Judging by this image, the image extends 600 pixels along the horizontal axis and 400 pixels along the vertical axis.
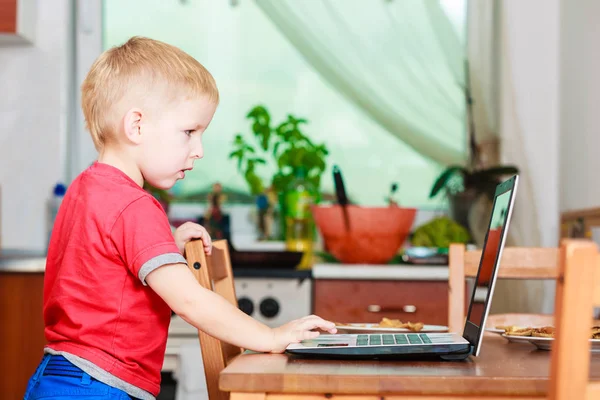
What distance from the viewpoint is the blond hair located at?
108 centimetres

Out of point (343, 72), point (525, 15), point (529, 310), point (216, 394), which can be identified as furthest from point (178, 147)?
point (525, 15)

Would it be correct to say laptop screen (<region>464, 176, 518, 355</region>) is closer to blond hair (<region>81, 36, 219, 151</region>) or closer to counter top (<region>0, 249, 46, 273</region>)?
blond hair (<region>81, 36, 219, 151</region>)

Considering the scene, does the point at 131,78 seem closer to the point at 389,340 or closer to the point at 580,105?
the point at 389,340

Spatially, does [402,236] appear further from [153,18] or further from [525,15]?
[153,18]

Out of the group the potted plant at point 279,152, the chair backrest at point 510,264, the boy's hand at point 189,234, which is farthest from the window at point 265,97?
the boy's hand at point 189,234

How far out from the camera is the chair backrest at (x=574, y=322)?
21.3 inches

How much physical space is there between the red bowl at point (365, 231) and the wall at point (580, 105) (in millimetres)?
606

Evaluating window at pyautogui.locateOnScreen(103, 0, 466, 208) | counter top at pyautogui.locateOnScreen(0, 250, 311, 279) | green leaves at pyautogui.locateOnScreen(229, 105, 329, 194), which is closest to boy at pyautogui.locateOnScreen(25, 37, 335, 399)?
counter top at pyautogui.locateOnScreen(0, 250, 311, 279)

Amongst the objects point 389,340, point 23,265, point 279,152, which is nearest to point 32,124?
point 23,265

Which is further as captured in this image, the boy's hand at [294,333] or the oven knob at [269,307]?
the oven knob at [269,307]

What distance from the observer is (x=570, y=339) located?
550 mm

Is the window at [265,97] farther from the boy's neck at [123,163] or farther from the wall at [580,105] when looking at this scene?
the boy's neck at [123,163]

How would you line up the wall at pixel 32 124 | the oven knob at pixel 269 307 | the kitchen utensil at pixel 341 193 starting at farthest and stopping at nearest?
the wall at pixel 32 124
the oven knob at pixel 269 307
the kitchen utensil at pixel 341 193

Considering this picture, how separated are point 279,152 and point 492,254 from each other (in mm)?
1830
